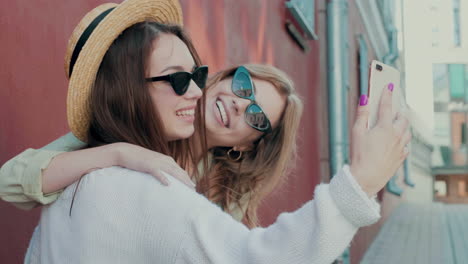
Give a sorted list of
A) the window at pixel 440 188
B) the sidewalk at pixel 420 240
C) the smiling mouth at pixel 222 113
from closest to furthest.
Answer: the smiling mouth at pixel 222 113
the sidewalk at pixel 420 240
the window at pixel 440 188

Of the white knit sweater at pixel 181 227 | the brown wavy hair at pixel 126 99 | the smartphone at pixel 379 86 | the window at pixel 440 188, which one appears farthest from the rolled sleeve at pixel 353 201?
the window at pixel 440 188

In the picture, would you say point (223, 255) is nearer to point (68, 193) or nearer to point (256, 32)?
point (68, 193)

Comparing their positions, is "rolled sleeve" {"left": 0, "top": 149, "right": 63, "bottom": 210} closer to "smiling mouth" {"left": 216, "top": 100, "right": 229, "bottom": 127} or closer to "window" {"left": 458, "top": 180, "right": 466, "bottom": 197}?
"smiling mouth" {"left": 216, "top": 100, "right": 229, "bottom": 127}

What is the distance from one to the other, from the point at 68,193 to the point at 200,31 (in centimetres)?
238

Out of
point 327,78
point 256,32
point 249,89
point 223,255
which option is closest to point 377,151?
point 223,255

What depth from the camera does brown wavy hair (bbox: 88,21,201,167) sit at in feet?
5.07

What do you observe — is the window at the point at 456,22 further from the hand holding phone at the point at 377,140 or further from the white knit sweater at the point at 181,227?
the white knit sweater at the point at 181,227

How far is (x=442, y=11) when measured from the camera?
4138 cm

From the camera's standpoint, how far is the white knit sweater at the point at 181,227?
109cm

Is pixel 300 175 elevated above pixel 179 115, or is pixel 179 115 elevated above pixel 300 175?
pixel 179 115

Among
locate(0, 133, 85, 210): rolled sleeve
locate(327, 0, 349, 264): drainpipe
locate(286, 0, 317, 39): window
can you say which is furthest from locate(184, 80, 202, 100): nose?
locate(327, 0, 349, 264): drainpipe

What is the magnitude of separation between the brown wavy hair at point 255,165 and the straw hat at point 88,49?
75 centimetres

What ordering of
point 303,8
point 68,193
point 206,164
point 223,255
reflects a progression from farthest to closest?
1. point 303,8
2. point 206,164
3. point 68,193
4. point 223,255

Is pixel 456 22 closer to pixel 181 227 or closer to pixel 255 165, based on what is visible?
pixel 255 165
